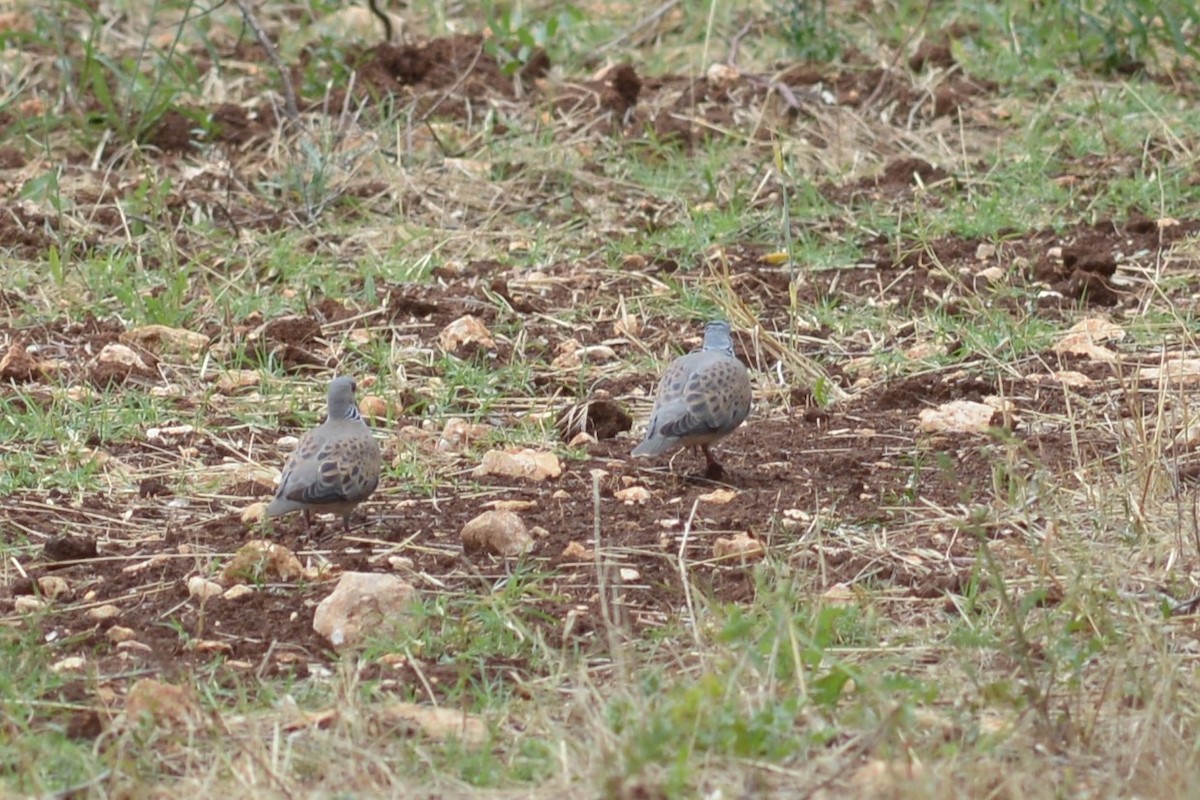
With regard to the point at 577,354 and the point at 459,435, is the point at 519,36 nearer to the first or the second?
the point at 577,354

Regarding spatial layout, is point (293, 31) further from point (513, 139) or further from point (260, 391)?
point (260, 391)

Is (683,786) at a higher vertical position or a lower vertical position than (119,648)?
higher

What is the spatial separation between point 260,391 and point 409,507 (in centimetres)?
127

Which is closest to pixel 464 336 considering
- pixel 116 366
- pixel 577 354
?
pixel 577 354

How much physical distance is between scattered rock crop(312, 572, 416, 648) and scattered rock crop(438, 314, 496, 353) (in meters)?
2.37

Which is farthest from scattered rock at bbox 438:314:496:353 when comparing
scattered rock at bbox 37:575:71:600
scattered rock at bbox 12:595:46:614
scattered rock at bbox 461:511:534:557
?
scattered rock at bbox 12:595:46:614

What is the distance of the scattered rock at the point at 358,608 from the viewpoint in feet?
13.8

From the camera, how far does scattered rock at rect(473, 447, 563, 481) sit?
5.41m

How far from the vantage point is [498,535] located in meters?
4.73

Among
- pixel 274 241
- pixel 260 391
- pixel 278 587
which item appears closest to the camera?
pixel 278 587

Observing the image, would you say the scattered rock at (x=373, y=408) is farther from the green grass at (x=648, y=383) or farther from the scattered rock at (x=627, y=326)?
the scattered rock at (x=627, y=326)

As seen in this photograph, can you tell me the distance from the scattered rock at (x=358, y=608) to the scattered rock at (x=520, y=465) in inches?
45.6

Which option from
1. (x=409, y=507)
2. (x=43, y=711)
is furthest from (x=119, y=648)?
(x=409, y=507)

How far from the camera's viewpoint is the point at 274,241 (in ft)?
25.2
